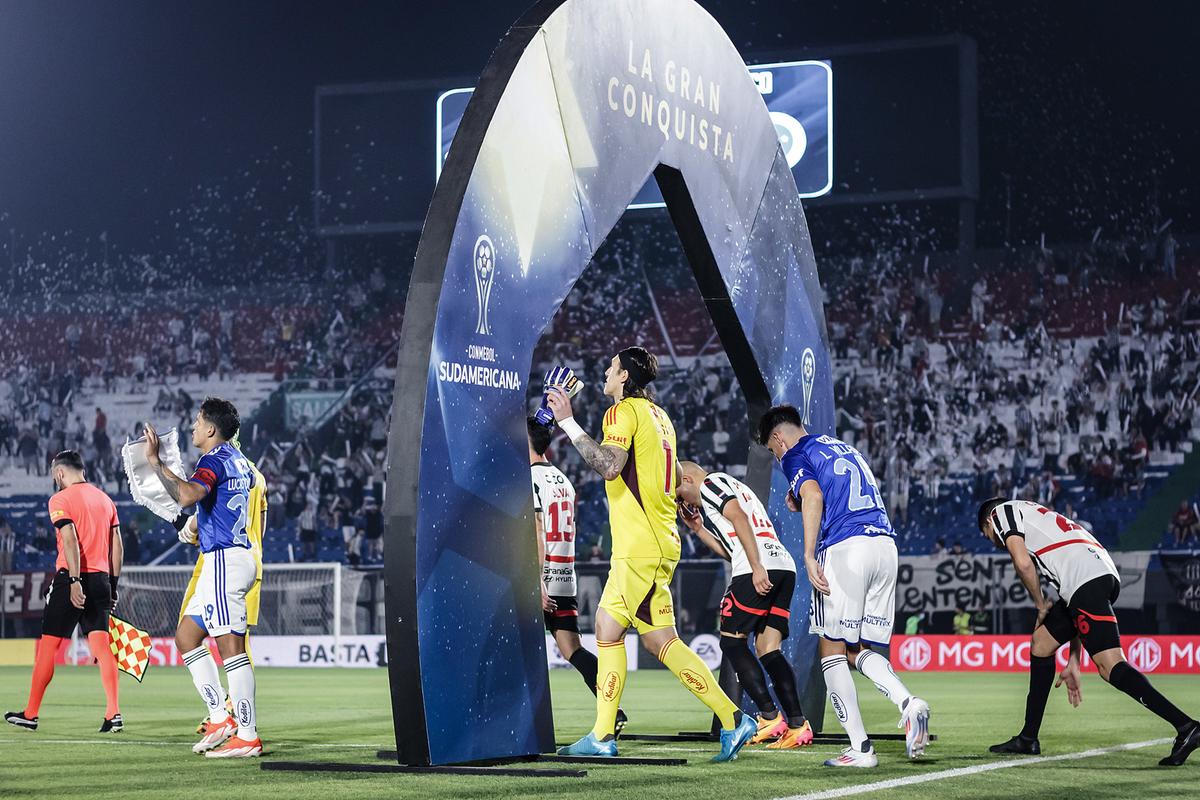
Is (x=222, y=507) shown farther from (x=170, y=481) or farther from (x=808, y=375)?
(x=808, y=375)

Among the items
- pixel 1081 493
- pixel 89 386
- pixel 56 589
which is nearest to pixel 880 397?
pixel 1081 493

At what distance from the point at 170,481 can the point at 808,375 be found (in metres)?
5.80

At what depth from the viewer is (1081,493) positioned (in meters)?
29.5

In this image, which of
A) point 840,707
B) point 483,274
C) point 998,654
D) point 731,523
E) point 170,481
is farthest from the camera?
point 998,654

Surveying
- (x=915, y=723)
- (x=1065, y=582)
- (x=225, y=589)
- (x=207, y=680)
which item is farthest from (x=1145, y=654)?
(x=225, y=589)

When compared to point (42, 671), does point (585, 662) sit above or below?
above

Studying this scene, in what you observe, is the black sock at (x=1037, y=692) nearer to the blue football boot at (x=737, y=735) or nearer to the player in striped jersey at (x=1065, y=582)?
the player in striped jersey at (x=1065, y=582)

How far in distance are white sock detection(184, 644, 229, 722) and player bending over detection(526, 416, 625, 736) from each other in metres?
2.31

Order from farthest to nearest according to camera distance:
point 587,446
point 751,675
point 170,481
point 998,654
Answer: point 998,654 < point 751,675 < point 170,481 < point 587,446

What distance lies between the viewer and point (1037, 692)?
34.3ft

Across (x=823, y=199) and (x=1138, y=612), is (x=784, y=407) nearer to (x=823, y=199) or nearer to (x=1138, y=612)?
(x=1138, y=612)

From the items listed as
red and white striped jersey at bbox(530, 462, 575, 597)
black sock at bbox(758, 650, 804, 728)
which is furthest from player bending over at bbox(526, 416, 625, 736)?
black sock at bbox(758, 650, 804, 728)

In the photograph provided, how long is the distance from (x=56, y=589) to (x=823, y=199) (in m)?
23.7

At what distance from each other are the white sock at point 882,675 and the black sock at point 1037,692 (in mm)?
1657
